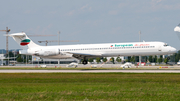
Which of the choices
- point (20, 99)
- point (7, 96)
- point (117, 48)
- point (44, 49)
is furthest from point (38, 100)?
point (44, 49)

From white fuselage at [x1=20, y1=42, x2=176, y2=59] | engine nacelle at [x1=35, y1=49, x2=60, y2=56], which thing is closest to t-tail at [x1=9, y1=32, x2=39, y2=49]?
white fuselage at [x1=20, y1=42, x2=176, y2=59]

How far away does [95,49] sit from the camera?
4906cm

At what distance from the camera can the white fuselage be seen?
46562 millimetres

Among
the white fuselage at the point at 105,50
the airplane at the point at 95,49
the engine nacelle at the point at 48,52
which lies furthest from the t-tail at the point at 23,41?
the engine nacelle at the point at 48,52

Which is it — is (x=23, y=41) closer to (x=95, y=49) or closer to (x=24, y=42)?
(x=24, y=42)

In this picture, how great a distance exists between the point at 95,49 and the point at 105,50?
235cm

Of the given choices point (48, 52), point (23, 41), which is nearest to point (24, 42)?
point (23, 41)

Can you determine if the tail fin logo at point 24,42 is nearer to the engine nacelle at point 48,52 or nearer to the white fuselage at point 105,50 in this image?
the white fuselage at point 105,50

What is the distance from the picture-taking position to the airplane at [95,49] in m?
46.6

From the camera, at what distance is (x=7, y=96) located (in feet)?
51.3

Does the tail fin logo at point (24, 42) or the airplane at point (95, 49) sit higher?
the tail fin logo at point (24, 42)

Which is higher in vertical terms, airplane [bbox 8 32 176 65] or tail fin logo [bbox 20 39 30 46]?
tail fin logo [bbox 20 39 30 46]

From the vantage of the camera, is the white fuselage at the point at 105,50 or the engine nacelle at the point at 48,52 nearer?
the white fuselage at the point at 105,50

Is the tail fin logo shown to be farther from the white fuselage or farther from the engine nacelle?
the engine nacelle
